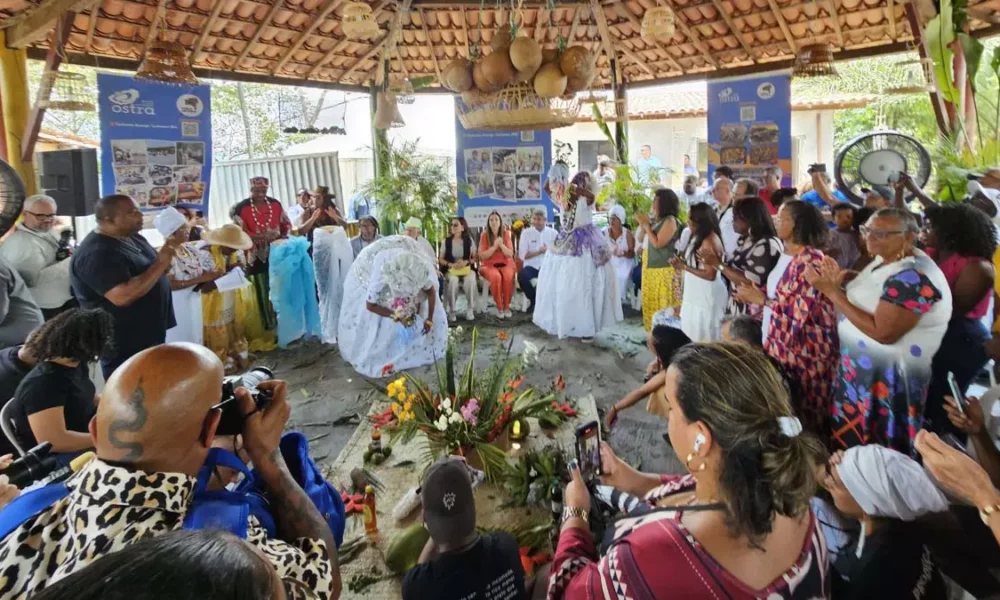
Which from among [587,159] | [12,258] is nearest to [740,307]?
[12,258]

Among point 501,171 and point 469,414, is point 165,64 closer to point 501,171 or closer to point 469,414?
point 469,414

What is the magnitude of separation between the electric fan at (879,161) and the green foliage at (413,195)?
485 cm

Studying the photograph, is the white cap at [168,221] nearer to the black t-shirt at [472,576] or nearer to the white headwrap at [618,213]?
the black t-shirt at [472,576]

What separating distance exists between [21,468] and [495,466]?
6.50 feet

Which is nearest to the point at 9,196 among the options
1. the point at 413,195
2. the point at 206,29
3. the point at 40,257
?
the point at 40,257

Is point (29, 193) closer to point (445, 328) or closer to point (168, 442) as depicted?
point (445, 328)

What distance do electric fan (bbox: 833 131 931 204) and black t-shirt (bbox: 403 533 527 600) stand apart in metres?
4.44

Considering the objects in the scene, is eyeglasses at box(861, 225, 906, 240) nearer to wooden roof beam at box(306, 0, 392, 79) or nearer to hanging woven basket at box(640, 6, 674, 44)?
hanging woven basket at box(640, 6, 674, 44)

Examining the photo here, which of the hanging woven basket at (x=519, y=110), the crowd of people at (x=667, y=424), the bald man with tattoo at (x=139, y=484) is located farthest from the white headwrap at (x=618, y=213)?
the bald man with tattoo at (x=139, y=484)

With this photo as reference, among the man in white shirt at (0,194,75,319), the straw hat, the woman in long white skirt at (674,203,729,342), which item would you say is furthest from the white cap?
the woman in long white skirt at (674,203,729,342)

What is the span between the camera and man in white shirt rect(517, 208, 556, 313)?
8.20m

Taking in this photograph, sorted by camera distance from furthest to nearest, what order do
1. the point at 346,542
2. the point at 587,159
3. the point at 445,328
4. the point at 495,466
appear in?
the point at 587,159, the point at 445,328, the point at 495,466, the point at 346,542

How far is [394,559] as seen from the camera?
244cm

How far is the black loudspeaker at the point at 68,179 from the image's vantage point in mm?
5453
